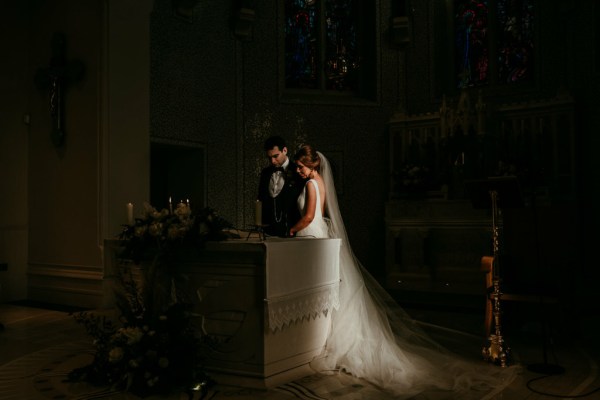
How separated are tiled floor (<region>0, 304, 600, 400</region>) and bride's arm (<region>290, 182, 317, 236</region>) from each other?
42.4 inches

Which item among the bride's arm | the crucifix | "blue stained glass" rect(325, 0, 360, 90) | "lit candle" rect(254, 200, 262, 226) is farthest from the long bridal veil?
"blue stained glass" rect(325, 0, 360, 90)

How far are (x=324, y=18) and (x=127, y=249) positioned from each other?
745cm

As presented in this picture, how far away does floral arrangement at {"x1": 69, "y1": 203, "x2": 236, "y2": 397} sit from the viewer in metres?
3.30

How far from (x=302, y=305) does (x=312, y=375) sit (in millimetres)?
486

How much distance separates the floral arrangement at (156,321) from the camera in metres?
3.30

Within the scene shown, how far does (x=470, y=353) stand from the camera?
4398 millimetres

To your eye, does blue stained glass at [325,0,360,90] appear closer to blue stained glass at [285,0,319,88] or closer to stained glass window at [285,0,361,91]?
stained glass window at [285,0,361,91]

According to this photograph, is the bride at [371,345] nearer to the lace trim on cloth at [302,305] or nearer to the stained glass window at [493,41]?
the lace trim on cloth at [302,305]

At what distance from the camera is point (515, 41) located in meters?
9.19

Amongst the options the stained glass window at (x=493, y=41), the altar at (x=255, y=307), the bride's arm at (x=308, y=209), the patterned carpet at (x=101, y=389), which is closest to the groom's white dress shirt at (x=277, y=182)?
the bride's arm at (x=308, y=209)

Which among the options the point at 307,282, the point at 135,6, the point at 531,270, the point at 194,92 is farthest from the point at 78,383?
the point at 194,92

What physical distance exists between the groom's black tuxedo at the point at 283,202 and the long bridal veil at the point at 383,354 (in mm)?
281

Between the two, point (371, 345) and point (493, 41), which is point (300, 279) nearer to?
point (371, 345)

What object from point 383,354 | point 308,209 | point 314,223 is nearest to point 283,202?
point 314,223
